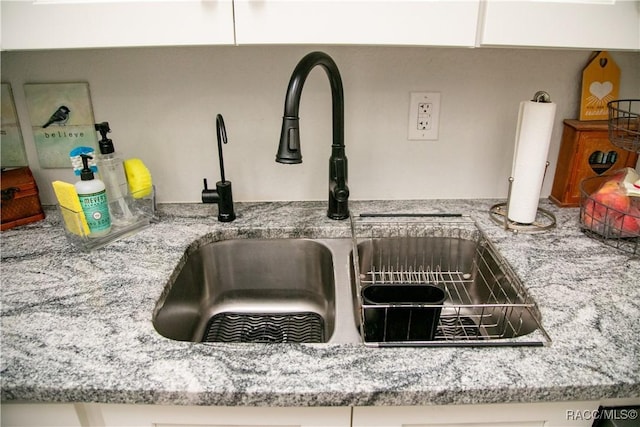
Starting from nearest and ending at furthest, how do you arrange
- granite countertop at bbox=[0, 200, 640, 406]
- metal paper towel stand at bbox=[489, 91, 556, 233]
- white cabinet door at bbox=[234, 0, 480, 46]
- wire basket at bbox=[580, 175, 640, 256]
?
granite countertop at bbox=[0, 200, 640, 406]
white cabinet door at bbox=[234, 0, 480, 46]
wire basket at bbox=[580, 175, 640, 256]
metal paper towel stand at bbox=[489, 91, 556, 233]

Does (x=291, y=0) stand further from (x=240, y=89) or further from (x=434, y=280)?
(x=434, y=280)

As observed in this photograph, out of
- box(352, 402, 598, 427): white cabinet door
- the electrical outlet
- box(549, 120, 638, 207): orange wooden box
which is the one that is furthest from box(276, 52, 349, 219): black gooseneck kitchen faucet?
box(549, 120, 638, 207): orange wooden box

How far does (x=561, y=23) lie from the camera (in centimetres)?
75

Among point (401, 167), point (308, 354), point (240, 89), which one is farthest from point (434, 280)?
point (240, 89)

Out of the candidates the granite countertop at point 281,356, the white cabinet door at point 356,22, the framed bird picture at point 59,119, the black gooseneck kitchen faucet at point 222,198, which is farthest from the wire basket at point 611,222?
the framed bird picture at point 59,119

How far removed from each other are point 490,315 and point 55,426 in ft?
2.87

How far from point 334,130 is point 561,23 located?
0.50 meters

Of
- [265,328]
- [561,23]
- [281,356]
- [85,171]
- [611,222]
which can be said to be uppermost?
[561,23]

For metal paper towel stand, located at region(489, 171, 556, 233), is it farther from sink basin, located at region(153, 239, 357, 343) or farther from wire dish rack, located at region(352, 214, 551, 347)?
sink basin, located at region(153, 239, 357, 343)

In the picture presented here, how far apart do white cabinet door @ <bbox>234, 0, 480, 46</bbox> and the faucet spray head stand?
149mm

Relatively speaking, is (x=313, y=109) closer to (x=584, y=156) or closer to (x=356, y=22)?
(x=356, y=22)

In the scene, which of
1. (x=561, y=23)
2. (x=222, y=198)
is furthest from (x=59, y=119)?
(x=561, y=23)

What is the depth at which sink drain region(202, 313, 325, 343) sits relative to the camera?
1.01m

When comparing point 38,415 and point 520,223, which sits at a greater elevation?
point 520,223
